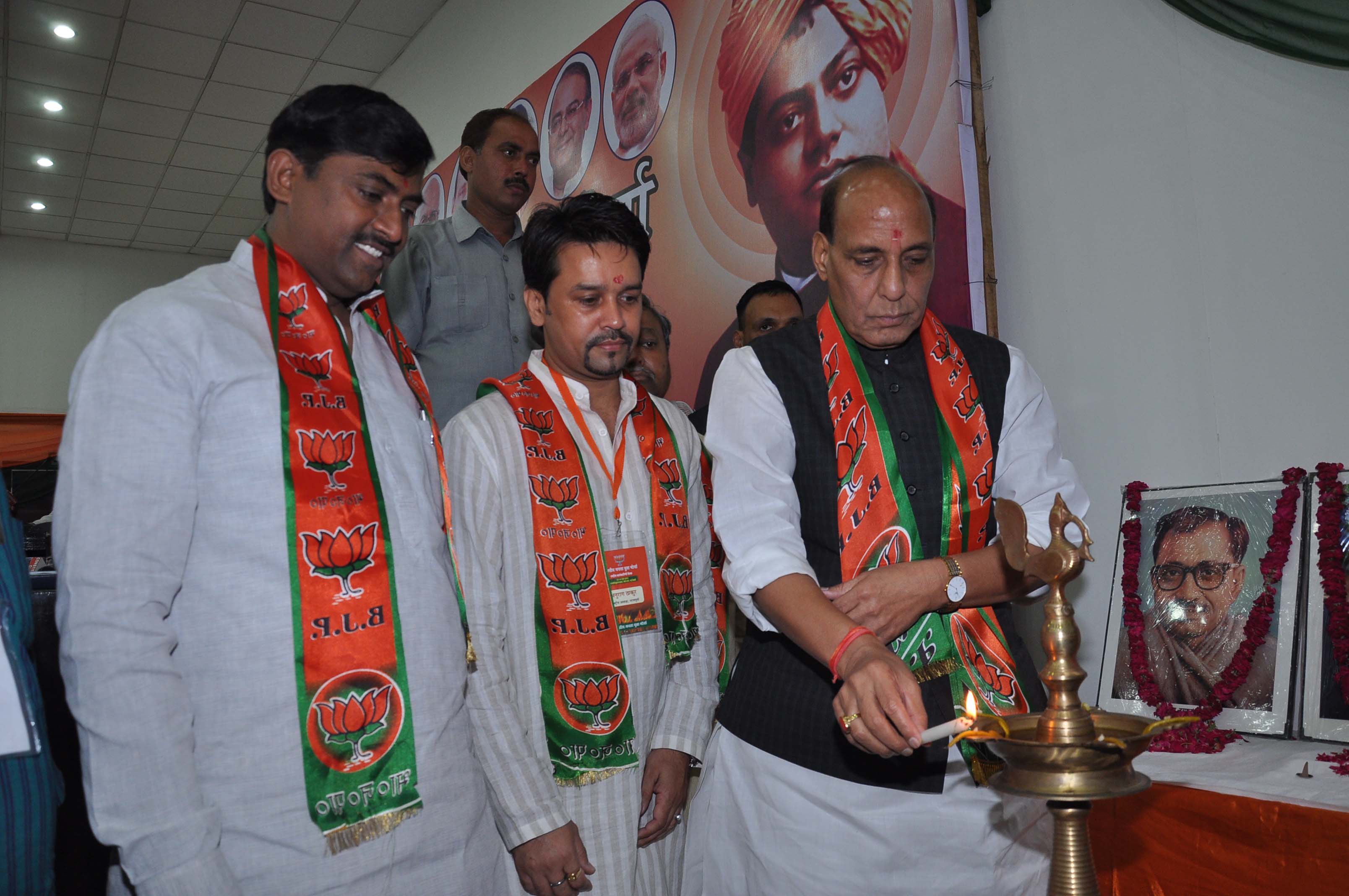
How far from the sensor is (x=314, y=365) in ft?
4.30

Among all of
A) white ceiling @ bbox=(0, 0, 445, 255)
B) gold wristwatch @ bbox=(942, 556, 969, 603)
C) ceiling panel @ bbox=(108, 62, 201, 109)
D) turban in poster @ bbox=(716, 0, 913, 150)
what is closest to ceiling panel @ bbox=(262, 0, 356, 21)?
white ceiling @ bbox=(0, 0, 445, 255)

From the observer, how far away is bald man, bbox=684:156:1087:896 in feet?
4.20

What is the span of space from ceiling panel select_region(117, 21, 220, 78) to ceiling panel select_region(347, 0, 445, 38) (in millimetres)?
928

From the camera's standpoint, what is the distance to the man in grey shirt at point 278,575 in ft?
3.43

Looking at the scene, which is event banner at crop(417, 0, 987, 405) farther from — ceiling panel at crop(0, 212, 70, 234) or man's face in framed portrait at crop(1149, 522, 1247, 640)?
ceiling panel at crop(0, 212, 70, 234)

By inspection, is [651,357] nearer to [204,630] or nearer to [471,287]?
[471,287]

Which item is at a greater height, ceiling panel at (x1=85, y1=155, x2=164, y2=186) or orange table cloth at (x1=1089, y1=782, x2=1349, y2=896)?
ceiling panel at (x1=85, y1=155, x2=164, y2=186)

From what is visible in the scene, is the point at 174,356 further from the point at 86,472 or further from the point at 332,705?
the point at 332,705

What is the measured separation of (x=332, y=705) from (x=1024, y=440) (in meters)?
1.07

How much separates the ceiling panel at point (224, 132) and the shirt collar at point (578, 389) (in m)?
6.20

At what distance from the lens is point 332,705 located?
1.20 m

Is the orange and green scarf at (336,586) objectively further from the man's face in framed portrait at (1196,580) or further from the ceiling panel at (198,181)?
the ceiling panel at (198,181)

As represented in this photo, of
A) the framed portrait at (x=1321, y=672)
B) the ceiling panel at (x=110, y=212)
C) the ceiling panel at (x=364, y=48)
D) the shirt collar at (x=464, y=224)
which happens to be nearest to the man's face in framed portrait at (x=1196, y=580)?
the framed portrait at (x=1321, y=672)

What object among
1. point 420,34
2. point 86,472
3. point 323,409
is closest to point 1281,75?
point 323,409
